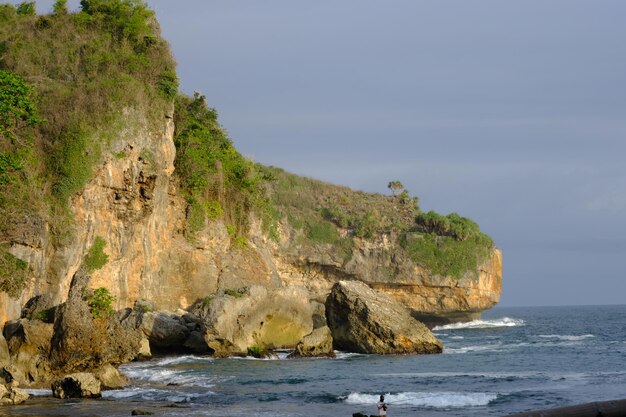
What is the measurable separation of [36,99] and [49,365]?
538 inches

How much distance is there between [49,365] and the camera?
2403 cm

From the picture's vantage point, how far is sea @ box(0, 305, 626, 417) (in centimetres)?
2091

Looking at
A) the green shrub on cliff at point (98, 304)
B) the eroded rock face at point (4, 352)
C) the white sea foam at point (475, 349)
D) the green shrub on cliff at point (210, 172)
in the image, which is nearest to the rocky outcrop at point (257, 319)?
the white sea foam at point (475, 349)

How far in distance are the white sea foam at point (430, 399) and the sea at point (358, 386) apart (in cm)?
3

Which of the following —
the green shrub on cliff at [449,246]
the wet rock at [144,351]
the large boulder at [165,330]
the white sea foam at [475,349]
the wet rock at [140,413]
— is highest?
the green shrub on cliff at [449,246]

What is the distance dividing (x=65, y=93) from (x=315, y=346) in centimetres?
1403

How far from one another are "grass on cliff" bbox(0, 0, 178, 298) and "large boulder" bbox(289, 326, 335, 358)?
9784 mm

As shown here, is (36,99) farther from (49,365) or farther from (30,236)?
(49,365)

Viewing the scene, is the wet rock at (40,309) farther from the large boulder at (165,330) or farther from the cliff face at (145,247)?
the large boulder at (165,330)

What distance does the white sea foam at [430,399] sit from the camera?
74.0 feet

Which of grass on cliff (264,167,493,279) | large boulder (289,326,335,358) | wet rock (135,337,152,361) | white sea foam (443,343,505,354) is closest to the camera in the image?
wet rock (135,337,152,361)

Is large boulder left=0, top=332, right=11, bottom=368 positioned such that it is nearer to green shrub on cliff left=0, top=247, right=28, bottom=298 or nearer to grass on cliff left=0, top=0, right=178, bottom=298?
green shrub on cliff left=0, top=247, right=28, bottom=298

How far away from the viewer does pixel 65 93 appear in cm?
3512

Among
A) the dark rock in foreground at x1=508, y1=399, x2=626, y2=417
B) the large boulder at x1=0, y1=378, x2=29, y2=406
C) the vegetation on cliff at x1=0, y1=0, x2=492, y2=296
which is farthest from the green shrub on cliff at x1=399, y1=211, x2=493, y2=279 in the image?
the dark rock in foreground at x1=508, y1=399, x2=626, y2=417
